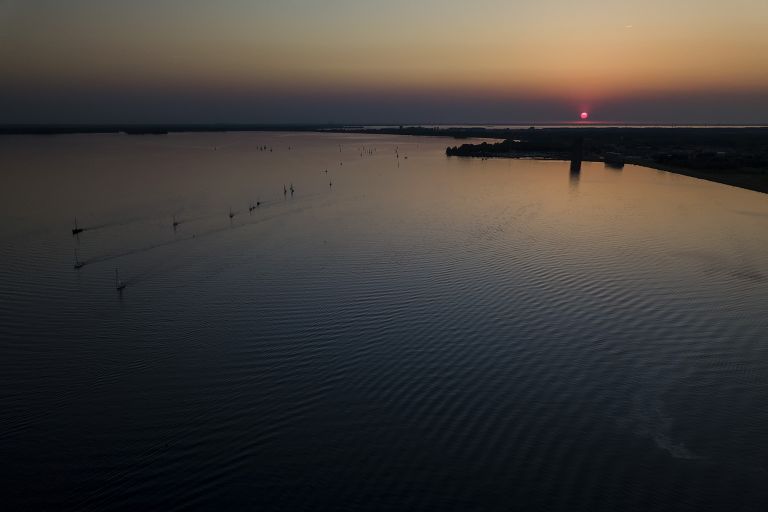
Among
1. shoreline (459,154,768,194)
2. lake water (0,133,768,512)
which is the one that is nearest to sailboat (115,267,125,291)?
lake water (0,133,768,512)

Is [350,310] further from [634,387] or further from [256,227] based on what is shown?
[256,227]

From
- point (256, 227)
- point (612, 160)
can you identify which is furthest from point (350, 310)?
point (612, 160)

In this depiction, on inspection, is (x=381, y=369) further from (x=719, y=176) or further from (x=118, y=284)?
(x=719, y=176)

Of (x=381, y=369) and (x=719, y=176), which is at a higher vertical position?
(x=381, y=369)

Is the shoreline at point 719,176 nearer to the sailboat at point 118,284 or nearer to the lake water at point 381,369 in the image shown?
the lake water at point 381,369

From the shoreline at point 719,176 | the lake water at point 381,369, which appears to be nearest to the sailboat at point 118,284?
the lake water at point 381,369

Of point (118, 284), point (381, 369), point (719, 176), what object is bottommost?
point (719, 176)

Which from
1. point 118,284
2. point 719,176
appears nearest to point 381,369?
point 118,284

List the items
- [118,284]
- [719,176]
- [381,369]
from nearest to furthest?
[381,369]
[118,284]
[719,176]

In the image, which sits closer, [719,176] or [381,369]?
[381,369]
